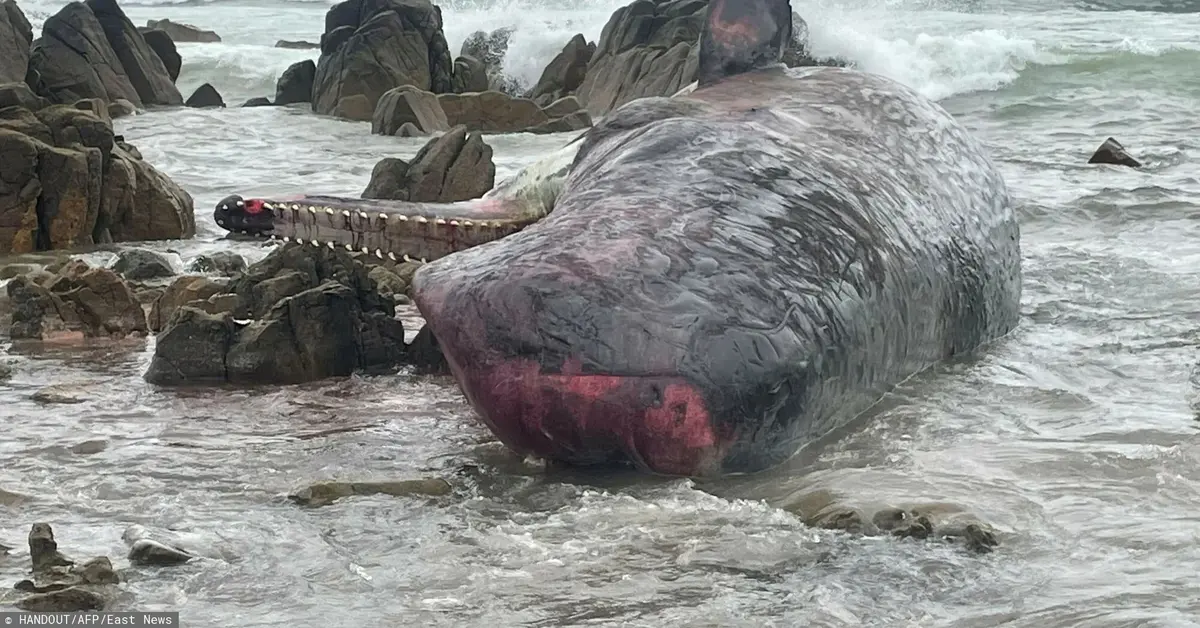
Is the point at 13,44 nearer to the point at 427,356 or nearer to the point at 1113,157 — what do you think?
the point at 1113,157

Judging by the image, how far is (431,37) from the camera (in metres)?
24.8

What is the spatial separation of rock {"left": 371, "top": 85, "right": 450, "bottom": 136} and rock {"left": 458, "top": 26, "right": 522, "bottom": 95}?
1019cm

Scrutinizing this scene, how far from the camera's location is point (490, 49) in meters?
31.5

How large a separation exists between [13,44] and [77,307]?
1510cm

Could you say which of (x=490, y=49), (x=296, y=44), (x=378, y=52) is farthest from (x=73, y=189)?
(x=296, y=44)

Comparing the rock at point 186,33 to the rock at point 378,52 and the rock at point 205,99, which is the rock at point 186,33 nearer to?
the rock at point 378,52

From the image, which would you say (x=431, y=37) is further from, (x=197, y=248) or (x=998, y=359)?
(x=998, y=359)

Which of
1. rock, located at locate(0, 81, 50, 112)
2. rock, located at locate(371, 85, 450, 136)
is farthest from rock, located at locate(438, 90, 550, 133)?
rock, located at locate(0, 81, 50, 112)

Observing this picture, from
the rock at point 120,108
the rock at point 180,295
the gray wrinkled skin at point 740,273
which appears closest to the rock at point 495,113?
the rock at point 120,108

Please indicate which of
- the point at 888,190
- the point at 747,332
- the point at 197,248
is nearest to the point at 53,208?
the point at 197,248

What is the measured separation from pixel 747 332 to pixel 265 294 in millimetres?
2732

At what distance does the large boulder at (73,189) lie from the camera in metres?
9.76

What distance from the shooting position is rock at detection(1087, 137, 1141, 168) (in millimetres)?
13523

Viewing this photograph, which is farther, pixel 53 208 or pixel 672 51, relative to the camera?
pixel 672 51
